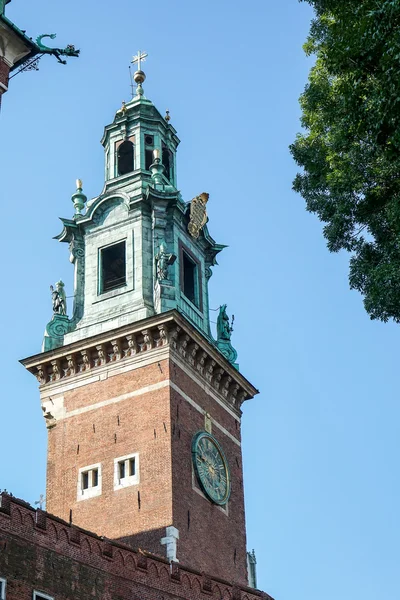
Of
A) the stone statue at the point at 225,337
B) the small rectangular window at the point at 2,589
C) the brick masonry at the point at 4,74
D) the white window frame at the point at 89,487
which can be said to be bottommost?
the small rectangular window at the point at 2,589

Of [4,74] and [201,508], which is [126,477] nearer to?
[201,508]

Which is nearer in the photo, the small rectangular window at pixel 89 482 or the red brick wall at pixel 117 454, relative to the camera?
the red brick wall at pixel 117 454

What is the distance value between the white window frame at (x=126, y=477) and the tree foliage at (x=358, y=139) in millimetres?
21249

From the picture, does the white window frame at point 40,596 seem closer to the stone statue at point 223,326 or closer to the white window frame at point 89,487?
the white window frame at point 89,487

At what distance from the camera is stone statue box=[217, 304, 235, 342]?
56188mm

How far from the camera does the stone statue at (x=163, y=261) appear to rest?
52500mm

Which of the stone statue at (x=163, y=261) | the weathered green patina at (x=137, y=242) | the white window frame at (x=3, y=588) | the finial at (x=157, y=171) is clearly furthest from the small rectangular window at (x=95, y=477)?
the white window frame at (x=3, y=588)

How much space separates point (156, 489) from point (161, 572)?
913cm

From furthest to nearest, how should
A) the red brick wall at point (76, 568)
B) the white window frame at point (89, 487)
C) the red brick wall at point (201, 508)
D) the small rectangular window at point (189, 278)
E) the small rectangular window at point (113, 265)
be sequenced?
the small rectangular window at point (189, 278) → the small rectangular window at point (113, 265) → the white window frame at point (89, 487) → the red brick wall at point (201, 508) → the red brick wall at point (76, 568)

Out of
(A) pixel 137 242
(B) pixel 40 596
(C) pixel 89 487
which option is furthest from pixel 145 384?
(B) pixel 40 596

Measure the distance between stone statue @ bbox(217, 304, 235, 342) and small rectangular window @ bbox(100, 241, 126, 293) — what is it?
17.7 feet

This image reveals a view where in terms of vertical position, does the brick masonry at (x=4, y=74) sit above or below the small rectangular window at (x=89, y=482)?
above

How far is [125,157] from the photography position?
2368 inches

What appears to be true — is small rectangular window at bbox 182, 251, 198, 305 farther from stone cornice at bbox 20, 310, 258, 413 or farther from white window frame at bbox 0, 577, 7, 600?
white window frame at bbox 0, 577, 7, 600
